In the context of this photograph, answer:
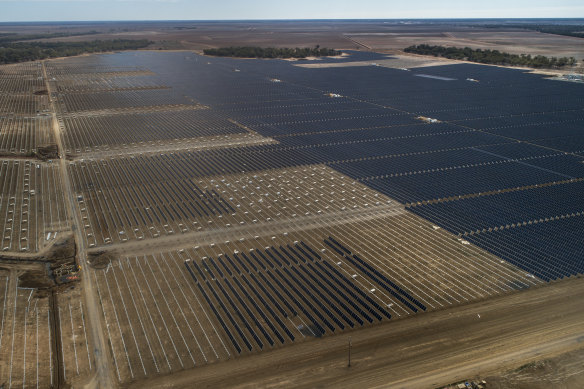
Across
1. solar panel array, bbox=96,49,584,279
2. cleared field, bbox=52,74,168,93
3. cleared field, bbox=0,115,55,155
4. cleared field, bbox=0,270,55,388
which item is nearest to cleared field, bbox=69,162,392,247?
solar panel array, bbox=96,49,584,279

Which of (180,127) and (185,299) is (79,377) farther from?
(180,127)

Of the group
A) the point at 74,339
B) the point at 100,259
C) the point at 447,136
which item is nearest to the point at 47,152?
the point at 100,259

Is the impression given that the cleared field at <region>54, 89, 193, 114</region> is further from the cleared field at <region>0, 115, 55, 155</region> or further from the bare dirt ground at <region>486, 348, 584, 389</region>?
the bare dirt ground at <region>486, 348, 584, 389</region>

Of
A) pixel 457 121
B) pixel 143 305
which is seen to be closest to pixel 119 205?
pixel 143 305

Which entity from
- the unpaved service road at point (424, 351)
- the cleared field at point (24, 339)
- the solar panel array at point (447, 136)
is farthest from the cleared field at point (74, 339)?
the solar panel array at point (447, 136)

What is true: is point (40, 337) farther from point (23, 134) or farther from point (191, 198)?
point (23, 134)
